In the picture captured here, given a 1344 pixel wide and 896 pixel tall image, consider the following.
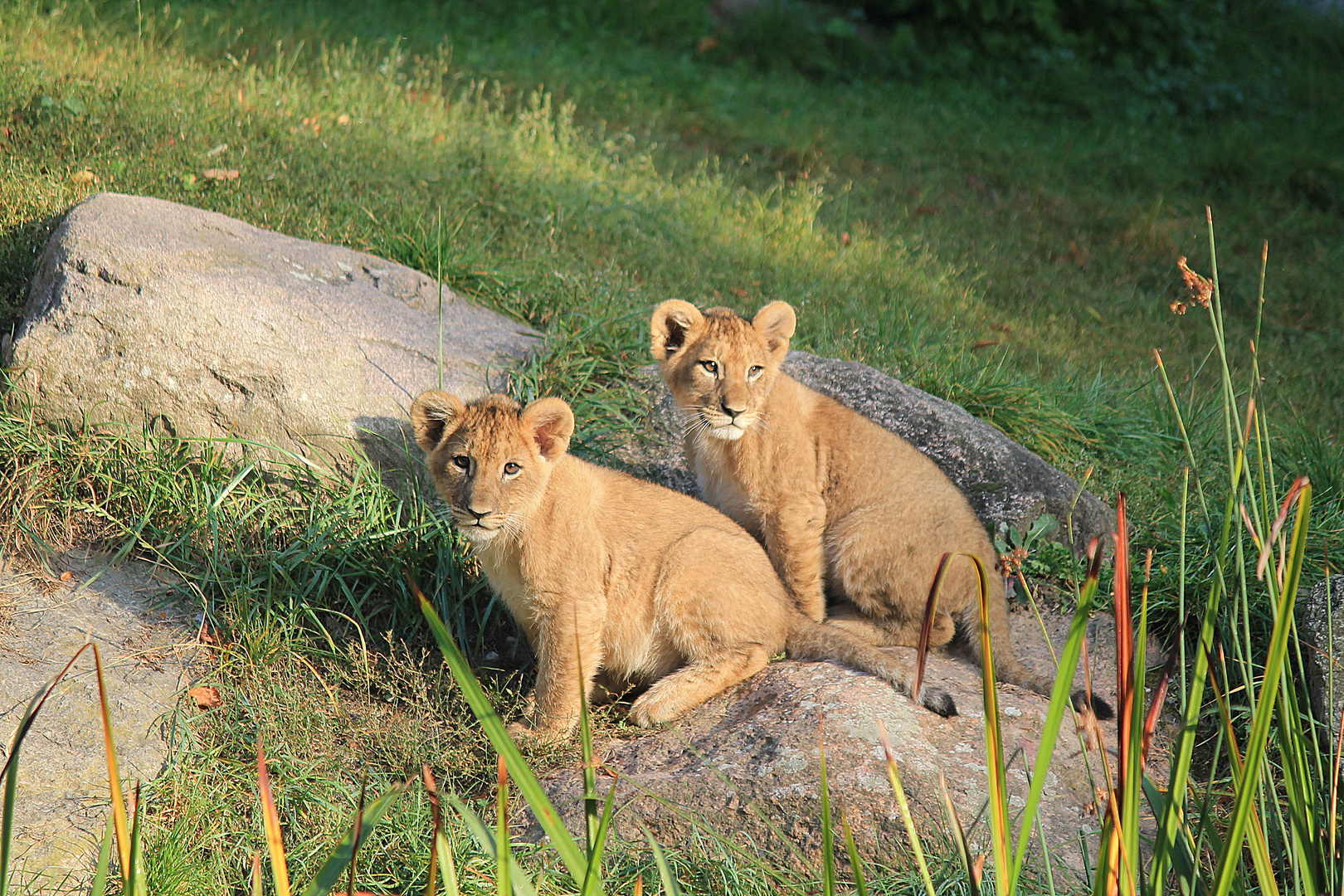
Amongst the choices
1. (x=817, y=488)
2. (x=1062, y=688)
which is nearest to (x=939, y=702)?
(x=817, y=488)

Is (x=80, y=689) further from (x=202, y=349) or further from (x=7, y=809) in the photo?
(x=7, y=809)

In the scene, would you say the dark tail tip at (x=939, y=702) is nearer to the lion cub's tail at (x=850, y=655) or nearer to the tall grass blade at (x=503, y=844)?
the lion cub's tail at (x=850, y=655)

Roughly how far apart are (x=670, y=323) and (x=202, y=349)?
230 cm

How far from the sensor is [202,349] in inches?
198

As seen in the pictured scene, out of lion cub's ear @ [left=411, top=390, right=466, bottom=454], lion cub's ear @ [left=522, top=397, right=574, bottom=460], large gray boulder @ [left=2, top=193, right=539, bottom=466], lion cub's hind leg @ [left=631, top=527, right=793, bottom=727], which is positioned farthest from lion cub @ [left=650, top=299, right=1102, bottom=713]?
large gray boulder @ [left=2, top=193, right=539, bottom=466]

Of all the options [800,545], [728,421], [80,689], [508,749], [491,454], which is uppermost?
[508,749]

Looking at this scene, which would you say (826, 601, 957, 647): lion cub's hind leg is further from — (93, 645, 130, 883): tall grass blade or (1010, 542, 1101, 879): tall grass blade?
(93, 645, 130, 883): tall grass blade

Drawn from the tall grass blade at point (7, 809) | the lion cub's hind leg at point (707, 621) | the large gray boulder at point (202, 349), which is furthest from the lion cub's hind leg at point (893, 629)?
the tall grass blade at point (7, 809)

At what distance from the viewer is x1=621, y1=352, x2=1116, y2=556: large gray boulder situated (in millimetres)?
5539

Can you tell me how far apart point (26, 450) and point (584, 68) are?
29.2 ft

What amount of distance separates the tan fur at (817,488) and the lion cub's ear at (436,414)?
1243mm

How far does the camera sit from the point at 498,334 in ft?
20.0

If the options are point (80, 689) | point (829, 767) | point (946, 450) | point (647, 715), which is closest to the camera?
point (829, 767)

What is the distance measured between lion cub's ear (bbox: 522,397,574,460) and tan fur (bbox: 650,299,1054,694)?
93 cm
